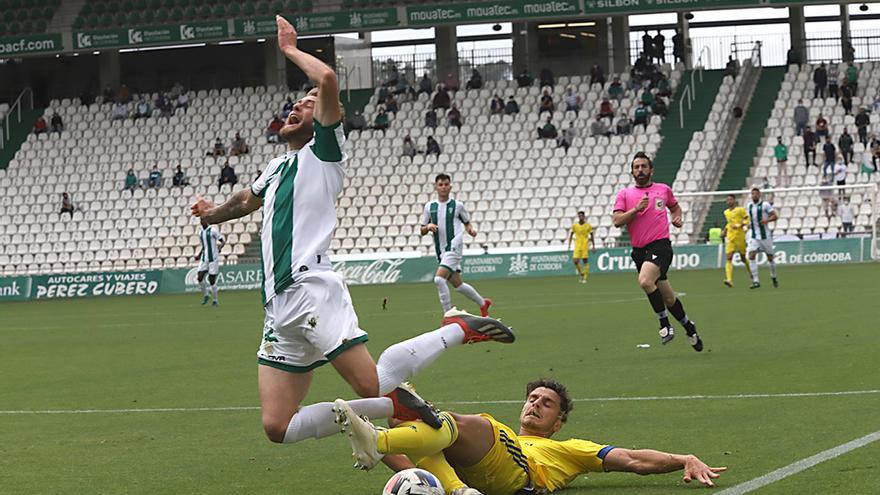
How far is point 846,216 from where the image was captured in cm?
4066

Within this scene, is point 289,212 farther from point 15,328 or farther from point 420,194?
point 420,194

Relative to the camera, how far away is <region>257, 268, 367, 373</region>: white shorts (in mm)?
7207

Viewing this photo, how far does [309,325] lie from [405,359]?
0.58 m

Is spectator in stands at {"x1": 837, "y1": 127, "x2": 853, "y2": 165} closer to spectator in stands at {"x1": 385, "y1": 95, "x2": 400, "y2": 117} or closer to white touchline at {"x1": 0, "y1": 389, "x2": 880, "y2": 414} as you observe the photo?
spectator in stands at {"x1": 385, "y1": 95, "x2": 400, "y2": 117}

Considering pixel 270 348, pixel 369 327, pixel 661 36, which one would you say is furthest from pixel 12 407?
pixel 661 36

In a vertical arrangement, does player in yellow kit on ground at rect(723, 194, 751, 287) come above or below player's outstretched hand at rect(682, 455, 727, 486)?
below

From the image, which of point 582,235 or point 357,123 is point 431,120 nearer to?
point 357,123

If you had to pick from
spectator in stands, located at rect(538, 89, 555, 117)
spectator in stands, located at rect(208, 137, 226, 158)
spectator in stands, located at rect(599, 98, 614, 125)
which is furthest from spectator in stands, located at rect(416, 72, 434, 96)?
spectator in stands, located at rect(208, 137, 226, 158)

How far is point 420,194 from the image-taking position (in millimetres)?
46906

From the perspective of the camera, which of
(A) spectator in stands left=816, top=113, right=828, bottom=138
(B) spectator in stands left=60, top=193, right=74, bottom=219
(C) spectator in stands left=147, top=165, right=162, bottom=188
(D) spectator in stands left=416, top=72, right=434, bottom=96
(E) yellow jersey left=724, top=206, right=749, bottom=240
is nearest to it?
(E) yellow jersey left=724, top=206, right=749, bottom=240

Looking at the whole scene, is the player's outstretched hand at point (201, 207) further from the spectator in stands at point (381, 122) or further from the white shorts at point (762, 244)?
the spectator in stands at point (381, 122)

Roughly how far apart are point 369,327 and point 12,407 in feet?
31.0

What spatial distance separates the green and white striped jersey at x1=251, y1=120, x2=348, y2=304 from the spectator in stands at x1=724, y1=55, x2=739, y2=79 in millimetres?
43213

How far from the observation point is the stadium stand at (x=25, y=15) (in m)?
54.0
